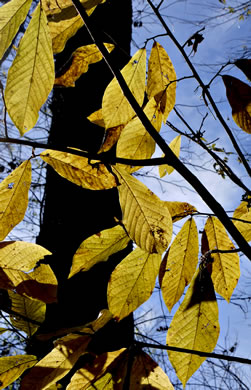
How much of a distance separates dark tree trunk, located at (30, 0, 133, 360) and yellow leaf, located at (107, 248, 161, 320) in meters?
0.49

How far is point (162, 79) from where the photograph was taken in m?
0.54

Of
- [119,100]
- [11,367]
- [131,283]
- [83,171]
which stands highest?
[119,100]

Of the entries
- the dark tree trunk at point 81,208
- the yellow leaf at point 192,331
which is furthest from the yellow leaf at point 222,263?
the dark tree trunk at point 81,208

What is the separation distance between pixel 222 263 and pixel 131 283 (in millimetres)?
148

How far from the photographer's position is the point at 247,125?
50 cm

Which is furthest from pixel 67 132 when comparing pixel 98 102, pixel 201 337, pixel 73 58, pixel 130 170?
pixel 201 337

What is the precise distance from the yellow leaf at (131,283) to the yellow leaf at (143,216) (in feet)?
0.21

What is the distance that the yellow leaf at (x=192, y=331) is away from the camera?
0.46 meters

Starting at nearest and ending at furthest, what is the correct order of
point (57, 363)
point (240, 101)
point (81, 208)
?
1. point (57, 363)
2. point (240, 101)
3. point (81, 208)

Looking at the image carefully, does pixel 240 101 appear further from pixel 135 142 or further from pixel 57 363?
pixel 57 363

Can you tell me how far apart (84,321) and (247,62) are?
0.88 meters

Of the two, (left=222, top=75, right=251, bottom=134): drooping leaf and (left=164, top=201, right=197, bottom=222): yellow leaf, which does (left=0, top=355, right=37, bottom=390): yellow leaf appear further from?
(left=222, top=75, right=251, bottom=134): drooping leaf

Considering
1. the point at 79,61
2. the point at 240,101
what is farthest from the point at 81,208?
the point at 240,101

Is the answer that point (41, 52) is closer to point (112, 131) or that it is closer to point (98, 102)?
point (112, 131)
